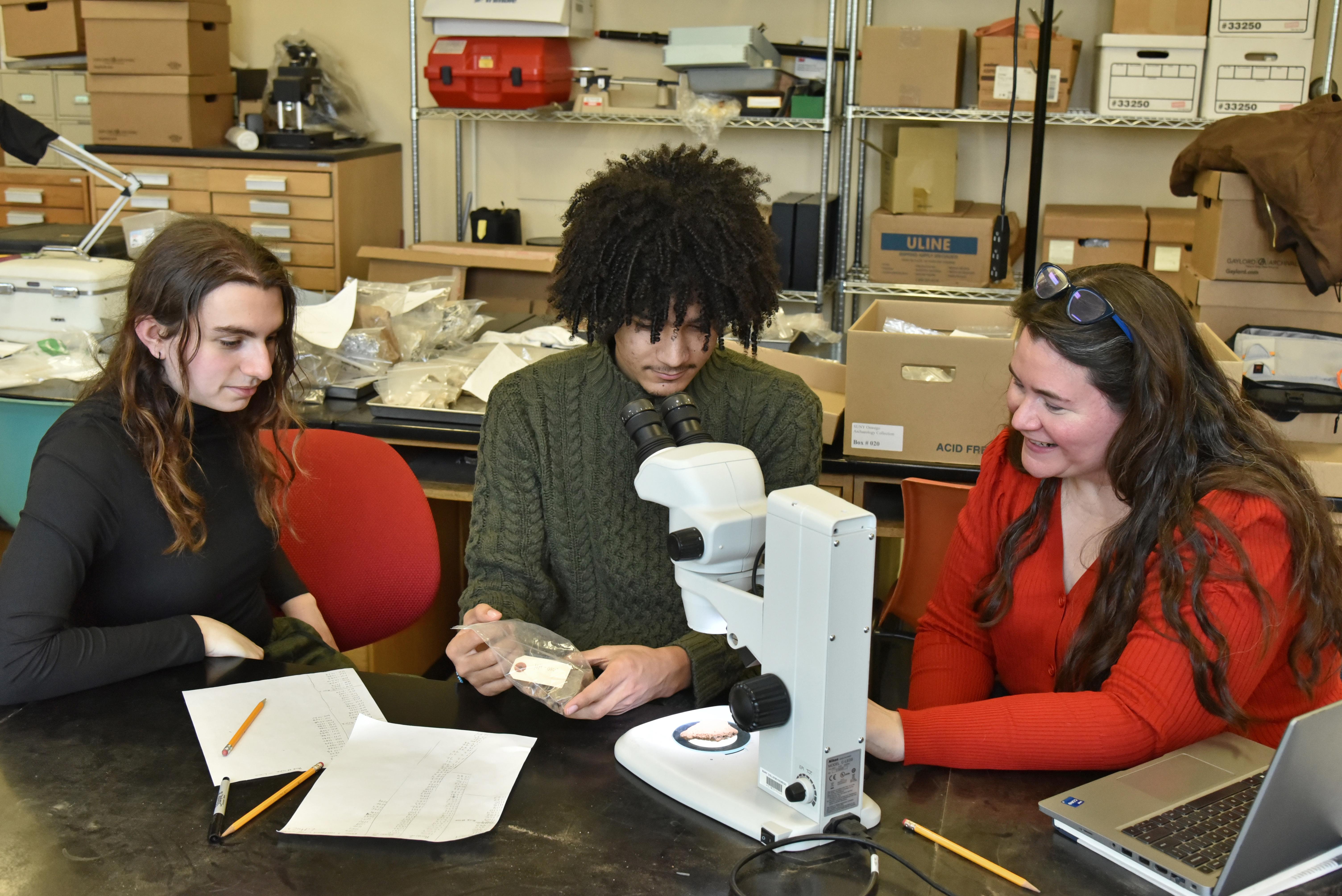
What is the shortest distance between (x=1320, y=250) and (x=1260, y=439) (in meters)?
1.23

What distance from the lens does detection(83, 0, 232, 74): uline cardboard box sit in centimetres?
359

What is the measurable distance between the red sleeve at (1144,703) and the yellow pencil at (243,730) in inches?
25.6

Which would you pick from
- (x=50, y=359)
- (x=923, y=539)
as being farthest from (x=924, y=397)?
(x=50, y=359)

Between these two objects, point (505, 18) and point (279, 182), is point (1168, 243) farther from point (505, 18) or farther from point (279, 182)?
point (279, 182)

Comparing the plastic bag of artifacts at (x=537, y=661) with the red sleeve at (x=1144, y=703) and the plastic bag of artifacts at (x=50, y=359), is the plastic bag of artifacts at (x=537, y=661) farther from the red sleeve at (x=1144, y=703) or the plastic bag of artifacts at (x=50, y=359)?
the plastic bag of artifacts at (x=50, y=359)

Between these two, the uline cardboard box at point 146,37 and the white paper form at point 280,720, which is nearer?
the white paper form at point 280,720

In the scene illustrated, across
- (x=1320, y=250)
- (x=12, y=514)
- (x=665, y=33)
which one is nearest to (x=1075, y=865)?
(x=1320, y=250)

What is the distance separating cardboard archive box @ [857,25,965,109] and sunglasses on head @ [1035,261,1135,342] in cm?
205

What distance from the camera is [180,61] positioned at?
3621 mm

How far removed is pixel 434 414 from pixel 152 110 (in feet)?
6.56

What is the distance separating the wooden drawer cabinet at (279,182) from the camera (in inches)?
144

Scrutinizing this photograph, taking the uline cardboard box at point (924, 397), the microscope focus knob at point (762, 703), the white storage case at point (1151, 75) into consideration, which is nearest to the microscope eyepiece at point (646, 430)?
the microscope focus knob at point (762, 703)

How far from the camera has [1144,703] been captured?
3.88ft

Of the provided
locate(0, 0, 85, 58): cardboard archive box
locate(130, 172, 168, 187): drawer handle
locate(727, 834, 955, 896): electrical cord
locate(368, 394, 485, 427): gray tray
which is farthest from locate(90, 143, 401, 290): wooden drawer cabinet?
locate(727, 834, 955, 896): electrical cord
